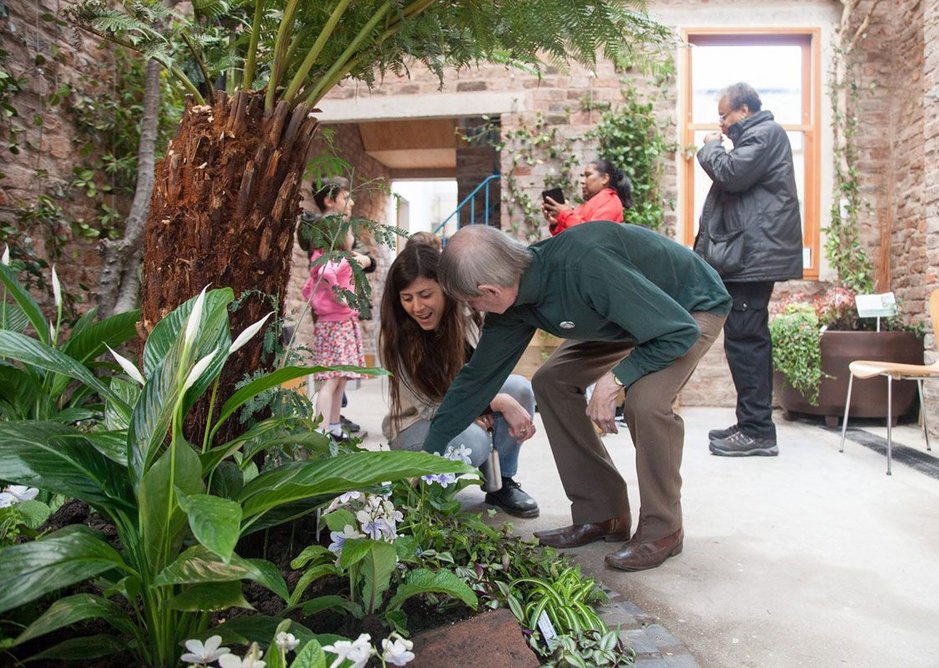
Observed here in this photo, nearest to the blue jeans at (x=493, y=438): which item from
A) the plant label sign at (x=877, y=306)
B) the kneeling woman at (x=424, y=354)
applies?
the kneeling woman at (x=424, y=354)

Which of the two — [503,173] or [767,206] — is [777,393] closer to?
[767,206]

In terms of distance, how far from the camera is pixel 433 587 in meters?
1.21

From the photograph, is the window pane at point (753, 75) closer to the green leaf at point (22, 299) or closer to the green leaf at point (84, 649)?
the green leaf at point (22, 299)

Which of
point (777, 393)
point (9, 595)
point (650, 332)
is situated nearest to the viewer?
point (9, 595)

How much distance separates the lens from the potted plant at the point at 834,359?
15.5 ft

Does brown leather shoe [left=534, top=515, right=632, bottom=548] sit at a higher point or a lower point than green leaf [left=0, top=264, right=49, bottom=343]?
lower

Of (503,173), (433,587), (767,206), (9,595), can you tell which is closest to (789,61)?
(503,173)

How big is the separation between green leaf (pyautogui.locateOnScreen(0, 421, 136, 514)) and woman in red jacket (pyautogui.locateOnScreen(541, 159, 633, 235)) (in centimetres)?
361

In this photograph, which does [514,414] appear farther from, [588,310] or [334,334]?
[334,334]

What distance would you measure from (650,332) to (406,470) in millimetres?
1174

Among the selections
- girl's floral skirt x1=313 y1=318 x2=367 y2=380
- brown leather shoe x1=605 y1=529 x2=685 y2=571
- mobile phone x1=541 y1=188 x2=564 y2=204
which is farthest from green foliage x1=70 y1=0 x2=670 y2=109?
mobile phone x1=541 y1=188 x2=564 y2=204

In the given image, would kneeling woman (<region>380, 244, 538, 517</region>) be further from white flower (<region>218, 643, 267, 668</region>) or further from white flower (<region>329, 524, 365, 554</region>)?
white flower (<region>218, 643, 267, 668</region>)

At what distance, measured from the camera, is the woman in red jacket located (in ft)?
14.5

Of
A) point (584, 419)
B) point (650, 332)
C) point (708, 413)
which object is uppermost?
point (650, 332)
